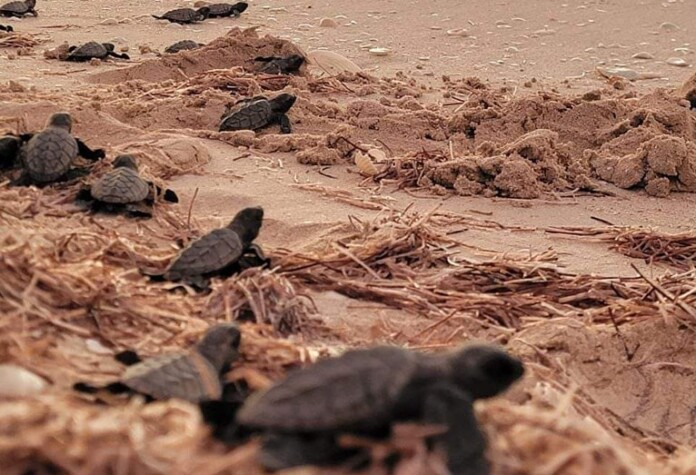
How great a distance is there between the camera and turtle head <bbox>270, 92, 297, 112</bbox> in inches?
241

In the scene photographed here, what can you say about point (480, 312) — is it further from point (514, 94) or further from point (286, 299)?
point (514, 94)

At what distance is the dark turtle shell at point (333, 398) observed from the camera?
5.04 feet

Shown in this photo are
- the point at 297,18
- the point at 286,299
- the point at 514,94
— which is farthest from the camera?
the point at 297,18

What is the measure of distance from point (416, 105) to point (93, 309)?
4.55 metres

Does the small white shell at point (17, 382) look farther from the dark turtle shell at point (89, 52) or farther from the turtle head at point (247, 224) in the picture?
the dark turtle shell at point (89, 52)

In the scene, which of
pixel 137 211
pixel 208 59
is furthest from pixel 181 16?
pixel 137 211

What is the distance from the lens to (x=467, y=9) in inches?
469

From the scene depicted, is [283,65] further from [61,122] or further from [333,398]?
[333,398]

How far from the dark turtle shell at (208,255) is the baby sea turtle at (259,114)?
2.66 m

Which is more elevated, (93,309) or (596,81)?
(93,309)

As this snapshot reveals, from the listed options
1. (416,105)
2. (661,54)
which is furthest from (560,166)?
(661,54)

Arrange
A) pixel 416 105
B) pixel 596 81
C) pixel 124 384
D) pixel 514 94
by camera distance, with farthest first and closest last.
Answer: pixel 596 81 < pixel 514 94 < pixel 416 105 < pixel 124 384

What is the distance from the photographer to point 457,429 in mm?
1547

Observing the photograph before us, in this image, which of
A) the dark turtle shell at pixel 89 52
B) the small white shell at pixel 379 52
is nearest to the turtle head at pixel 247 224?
the dark turtle shell at pixel 89 52
